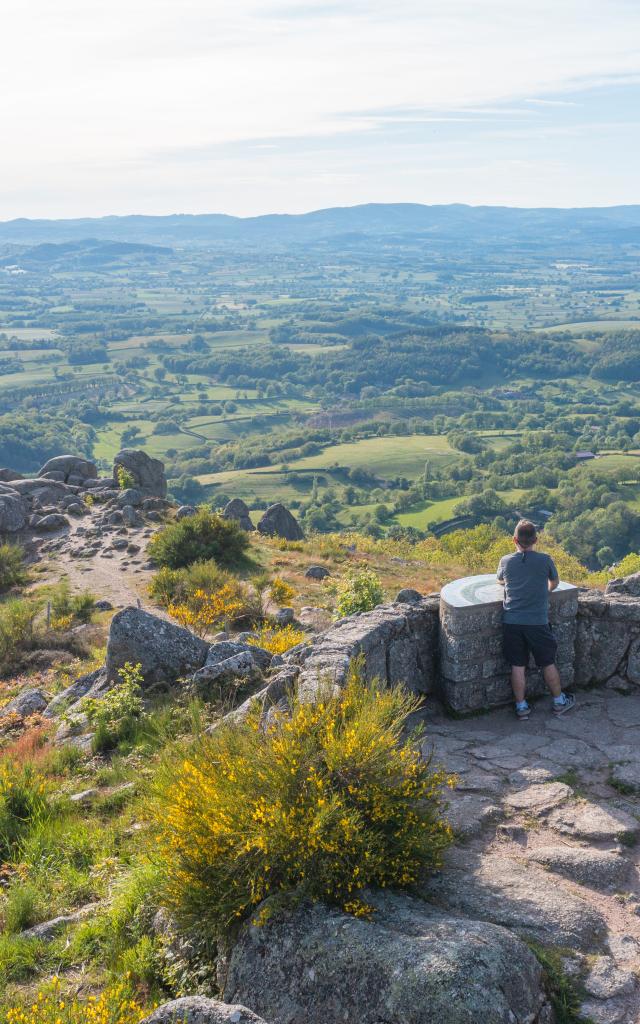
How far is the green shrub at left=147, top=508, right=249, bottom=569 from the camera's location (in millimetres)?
22906

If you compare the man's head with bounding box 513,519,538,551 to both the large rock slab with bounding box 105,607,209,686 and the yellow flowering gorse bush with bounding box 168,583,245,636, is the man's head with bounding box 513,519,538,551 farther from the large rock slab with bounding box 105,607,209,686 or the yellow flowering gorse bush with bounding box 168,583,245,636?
the yellow flowering gorse bush with bounding box 168,583,245,636

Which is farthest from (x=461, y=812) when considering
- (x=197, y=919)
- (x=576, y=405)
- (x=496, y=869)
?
(x=576, y=405)

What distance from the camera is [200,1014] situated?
13.6ft

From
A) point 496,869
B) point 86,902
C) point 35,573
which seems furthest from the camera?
point 35,573

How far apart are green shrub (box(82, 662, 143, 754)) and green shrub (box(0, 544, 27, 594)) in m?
Answer: 12.5

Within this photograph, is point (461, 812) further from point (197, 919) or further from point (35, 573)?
point (35, 573)

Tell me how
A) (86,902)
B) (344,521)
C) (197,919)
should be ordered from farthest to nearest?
(344,521)
(86,902)
(197,919)

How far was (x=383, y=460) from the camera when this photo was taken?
14425cm

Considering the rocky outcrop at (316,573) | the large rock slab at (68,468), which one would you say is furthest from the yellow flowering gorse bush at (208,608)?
the large rock slab at (68,468)

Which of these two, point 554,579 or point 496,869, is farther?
point 554,579

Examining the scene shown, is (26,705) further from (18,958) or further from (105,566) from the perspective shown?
(105,566)

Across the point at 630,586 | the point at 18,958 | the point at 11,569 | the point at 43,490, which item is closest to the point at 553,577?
the point at 630,586

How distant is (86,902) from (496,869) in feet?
10.7

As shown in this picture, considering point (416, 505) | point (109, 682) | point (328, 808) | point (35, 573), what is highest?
point (328, 808)
